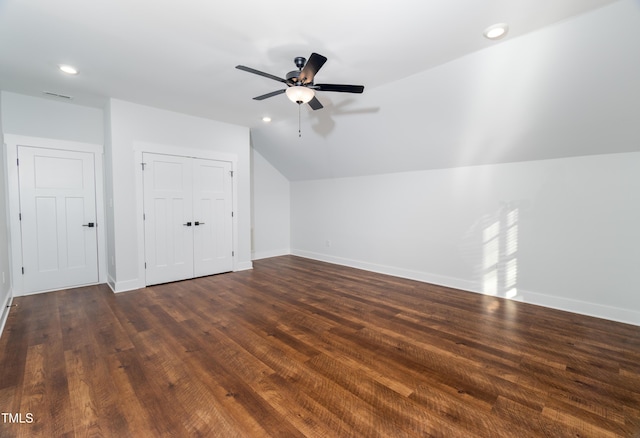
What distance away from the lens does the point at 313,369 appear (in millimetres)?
2229

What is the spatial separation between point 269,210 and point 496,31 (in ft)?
17.4

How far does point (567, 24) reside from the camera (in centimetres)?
228

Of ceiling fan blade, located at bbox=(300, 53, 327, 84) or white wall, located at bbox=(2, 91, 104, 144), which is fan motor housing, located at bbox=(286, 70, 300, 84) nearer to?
ceiling fan blade, located at bbox=(300, 53, 327, 84)

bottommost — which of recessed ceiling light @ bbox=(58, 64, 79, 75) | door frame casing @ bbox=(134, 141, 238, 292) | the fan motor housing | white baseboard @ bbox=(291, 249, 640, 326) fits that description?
white baseboard @ bbox=(291, 249, 640, 326)

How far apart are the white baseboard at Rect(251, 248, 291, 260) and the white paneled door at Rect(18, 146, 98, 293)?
288 cm

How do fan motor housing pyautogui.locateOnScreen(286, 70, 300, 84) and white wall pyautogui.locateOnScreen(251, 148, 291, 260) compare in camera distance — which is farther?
white wall pyautogui.locateOnScreen(251, 148, 291, 260)

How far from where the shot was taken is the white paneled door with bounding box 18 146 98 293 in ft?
13.0

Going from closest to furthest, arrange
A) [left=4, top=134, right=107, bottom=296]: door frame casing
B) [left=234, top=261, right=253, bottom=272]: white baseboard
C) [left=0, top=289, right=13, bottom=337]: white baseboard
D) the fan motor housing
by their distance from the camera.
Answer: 1. the fan motor housing
2. [left=0, top=289, right=13, bottom=337]: white baseboard
3. [left=4, top=134, right=107, bottom=296]: door frame casing
4. [left=234, top=261, right=253, bottom=272]: white baseboard

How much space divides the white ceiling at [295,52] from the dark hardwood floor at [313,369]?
7.78 ft

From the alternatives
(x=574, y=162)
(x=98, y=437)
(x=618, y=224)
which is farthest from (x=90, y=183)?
(x=618, y=224)

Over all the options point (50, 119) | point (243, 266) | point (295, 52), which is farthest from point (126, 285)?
point (295, 52)

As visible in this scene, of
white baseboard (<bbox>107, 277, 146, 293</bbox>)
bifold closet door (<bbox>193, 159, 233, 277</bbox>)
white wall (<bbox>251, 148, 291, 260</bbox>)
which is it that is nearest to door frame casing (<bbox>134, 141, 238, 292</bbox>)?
white baseboard (<bbox>107, 277, 146, 293</bbox>)

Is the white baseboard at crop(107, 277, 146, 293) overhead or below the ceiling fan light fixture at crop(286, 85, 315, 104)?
below

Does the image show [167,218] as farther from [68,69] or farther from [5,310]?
[68,69]
